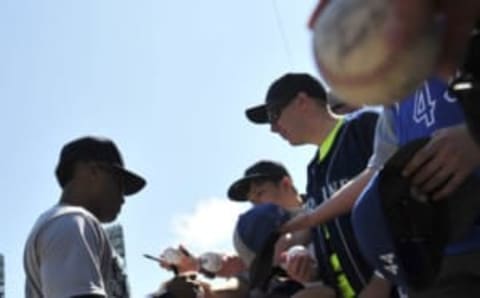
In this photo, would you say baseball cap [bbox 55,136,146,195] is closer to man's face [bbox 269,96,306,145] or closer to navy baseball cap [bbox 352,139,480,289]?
man's face [bbox 269,96,306,145]

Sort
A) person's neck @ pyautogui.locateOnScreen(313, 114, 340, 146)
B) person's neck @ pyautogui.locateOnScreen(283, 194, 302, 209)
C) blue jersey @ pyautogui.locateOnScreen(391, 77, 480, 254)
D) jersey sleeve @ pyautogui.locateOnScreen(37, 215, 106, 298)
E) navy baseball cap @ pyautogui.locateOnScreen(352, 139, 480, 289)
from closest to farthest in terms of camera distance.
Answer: navy baseball cap @ pyautogui.locateOnScreen(352, 139, 480, 289), blue jersey @ pyautogui.locateOnScreen(391, 77, 480, 254), jersey sleeve @ pyautogui.locateOnScreen(37, 215, 106, 298), person's neck @ pyautogui.locateOnScreen(313, 114, 340, 146), person's neck @ pyautogui.locateOnScreen(283, 194, 302, 209)

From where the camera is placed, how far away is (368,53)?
1001mm

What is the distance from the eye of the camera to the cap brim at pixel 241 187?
13.9ft

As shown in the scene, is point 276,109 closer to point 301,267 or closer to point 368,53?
point 301,267

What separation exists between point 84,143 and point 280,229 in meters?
1.54

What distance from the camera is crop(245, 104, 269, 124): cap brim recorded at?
4250 millimetres

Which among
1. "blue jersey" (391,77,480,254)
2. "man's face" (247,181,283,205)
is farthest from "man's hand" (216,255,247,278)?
"blue jersey" (391,77,480,254)

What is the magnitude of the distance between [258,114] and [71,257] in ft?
4.60

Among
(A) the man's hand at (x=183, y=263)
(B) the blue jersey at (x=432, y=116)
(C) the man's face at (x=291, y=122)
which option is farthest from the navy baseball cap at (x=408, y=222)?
(A) the man's hand at (x=183, y=263)

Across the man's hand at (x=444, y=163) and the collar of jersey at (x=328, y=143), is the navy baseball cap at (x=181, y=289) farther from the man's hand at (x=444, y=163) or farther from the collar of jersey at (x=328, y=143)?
the man's hand at (x=444, y=163)

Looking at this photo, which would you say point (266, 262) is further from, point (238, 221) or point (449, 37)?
point (449, 37)

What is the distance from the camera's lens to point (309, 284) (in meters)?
3.10

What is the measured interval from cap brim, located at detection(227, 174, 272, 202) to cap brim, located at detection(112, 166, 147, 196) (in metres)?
0.46

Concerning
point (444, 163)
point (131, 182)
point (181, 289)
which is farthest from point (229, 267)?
point (444, 163)
